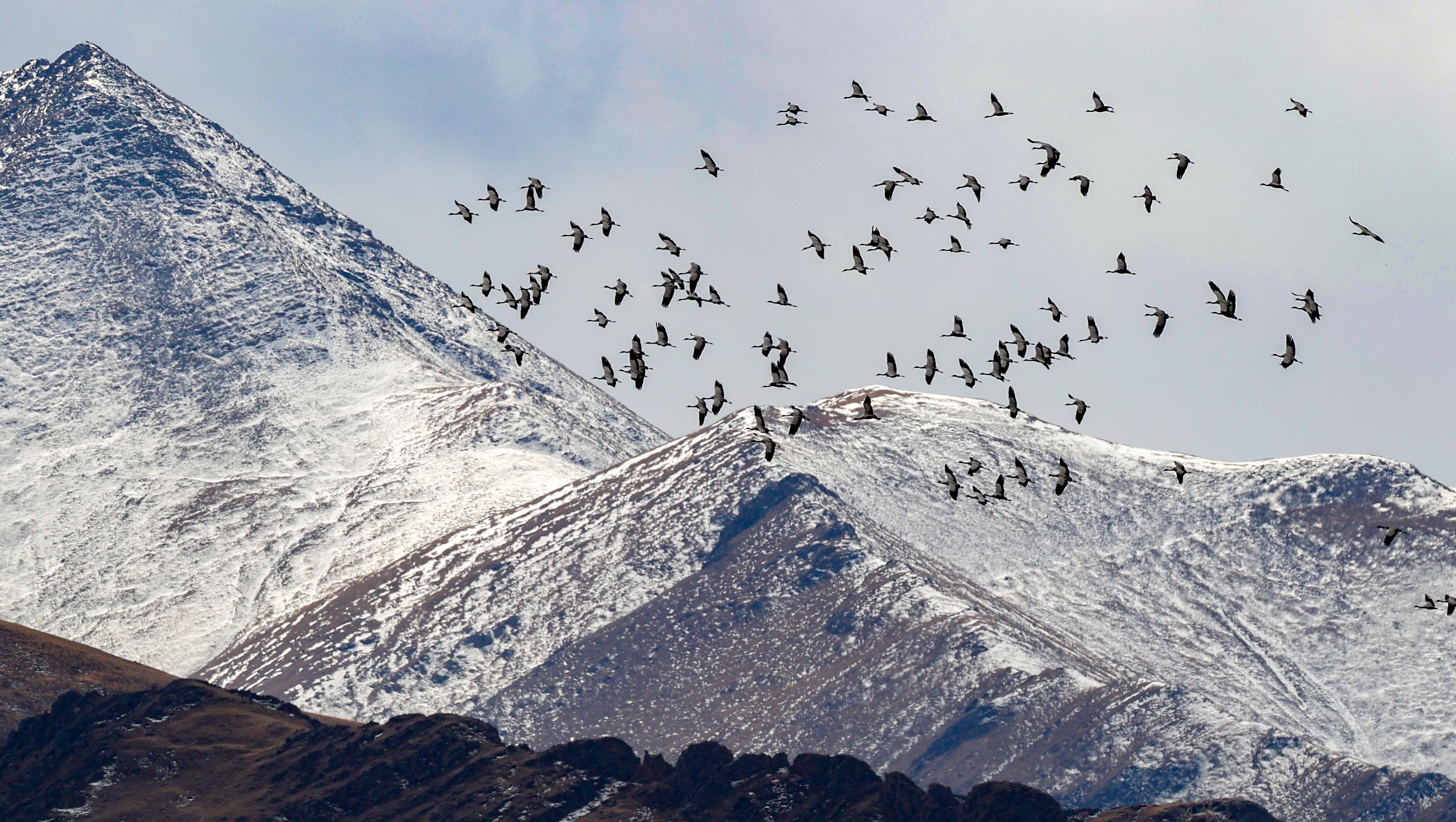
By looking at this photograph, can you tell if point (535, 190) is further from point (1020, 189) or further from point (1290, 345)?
point (1290, 345)

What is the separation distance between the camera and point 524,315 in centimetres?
12631

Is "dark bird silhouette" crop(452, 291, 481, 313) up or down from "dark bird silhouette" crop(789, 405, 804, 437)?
up

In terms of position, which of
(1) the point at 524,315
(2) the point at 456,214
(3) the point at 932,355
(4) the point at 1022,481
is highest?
(2) the point at 456,214

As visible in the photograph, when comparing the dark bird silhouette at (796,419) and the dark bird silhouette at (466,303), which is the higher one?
the dark bird silhouette at (466,303)

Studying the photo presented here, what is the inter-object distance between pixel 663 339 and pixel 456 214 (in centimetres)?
1582

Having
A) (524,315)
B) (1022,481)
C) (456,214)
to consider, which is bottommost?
(1022,481)

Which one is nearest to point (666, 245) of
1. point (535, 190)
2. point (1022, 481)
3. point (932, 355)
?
point (535, 190)

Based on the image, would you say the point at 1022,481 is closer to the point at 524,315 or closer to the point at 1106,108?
the point at 1106,108

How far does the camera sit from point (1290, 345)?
399 feet

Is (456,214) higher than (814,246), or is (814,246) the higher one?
(456,214)

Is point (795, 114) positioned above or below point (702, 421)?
above

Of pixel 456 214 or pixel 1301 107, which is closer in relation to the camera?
pixel 1301 107

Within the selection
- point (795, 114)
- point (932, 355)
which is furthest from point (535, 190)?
point (932, 355)

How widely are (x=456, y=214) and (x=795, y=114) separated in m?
20.9
